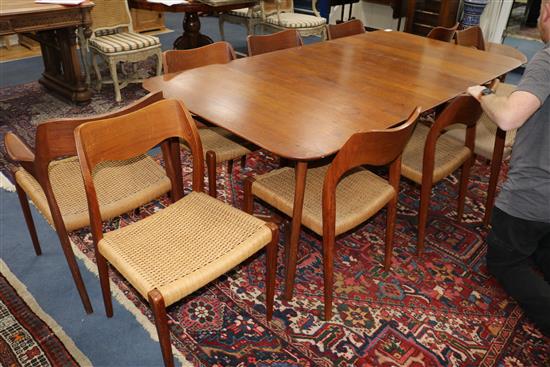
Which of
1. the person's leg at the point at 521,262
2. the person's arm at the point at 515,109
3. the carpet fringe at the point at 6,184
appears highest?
the person's arm at the point at 515,109

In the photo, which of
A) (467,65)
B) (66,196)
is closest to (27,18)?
(66,196)

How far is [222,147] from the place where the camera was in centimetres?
214

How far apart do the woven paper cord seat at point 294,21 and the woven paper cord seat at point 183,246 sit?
327 cm

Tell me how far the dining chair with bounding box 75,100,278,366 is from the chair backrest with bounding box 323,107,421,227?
0.22 meters

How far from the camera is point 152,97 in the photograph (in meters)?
1.66

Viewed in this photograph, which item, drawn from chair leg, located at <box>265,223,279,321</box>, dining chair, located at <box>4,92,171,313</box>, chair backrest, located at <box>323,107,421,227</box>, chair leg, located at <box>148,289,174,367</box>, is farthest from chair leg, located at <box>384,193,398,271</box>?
chair leg, located at <box>148,289,174,367</box>

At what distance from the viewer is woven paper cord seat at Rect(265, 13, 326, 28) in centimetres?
451

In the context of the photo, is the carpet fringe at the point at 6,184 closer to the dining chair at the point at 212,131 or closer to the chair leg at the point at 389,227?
the dining chair at the point at 212,131

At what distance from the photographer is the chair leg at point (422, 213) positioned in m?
2.04

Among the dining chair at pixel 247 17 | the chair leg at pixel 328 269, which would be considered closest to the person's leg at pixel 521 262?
the chair leg at pixel 328 269

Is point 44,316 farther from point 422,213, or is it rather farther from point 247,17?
point 247,17

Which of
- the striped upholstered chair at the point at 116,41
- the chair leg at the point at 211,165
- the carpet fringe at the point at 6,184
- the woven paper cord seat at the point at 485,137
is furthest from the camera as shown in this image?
the striped upholstered chair at the point at 116,41

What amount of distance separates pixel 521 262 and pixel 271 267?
1.05 m

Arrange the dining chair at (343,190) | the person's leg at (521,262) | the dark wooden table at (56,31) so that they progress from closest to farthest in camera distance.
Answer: the dining chair at (343,190) → the person's leg at (521,262) → the dark wooden table at (56,31)
